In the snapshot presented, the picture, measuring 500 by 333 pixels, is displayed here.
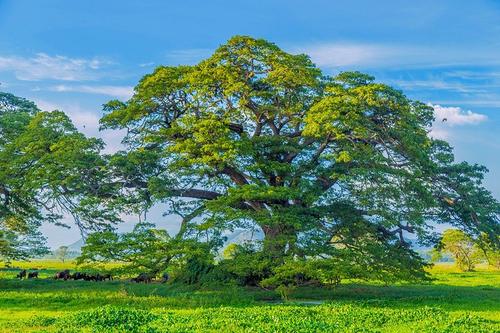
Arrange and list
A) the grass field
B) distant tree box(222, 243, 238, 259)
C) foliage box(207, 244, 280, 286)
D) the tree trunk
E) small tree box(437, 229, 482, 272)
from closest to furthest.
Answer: the grass field → foliage box(207, 244, 280, 286) → the tree trunk → distant tree box(222, 243, 238, 259) → small tree box(437, 229, 482, 272)

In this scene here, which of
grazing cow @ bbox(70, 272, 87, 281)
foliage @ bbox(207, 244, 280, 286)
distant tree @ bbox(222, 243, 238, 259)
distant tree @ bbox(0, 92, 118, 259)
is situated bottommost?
grazing cow @ bbox(70, 272, 87, 281)

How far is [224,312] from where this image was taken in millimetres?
20781

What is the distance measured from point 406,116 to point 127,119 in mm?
16197

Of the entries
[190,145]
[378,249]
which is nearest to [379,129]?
[378,249]

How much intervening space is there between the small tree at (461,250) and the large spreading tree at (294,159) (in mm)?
41231

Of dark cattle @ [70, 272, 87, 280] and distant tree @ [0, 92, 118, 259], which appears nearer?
distant tree @ [0, 92, 118, 259]

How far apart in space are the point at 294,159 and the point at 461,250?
52.1 metres

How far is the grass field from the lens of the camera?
17.0 metres

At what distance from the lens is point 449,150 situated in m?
34.2

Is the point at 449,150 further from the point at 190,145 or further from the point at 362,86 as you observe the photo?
the point at 190,145

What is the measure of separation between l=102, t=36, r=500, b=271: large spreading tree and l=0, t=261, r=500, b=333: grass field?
3222 millimetres

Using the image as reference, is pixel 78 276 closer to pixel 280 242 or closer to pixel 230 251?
pixel 230 251

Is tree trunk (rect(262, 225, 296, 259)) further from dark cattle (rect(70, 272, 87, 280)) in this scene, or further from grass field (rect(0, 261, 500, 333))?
dark cattle (rect(70, 272, 87, 280))

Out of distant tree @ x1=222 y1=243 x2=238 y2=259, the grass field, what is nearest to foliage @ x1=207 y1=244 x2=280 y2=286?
distant tree @ x1=222 y1=243 x2=238 y2=259
